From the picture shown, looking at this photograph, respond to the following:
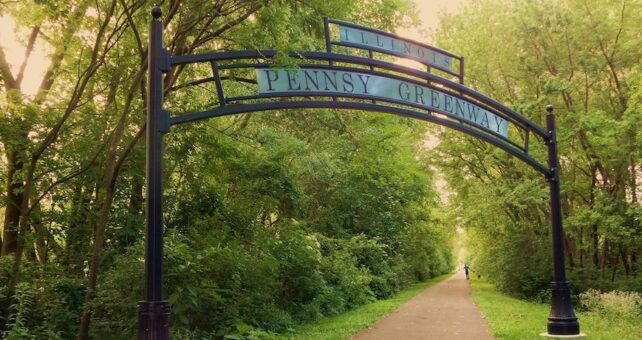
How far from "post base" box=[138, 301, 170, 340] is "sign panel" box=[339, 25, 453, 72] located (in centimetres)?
459

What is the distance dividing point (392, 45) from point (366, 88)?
0.92 metres

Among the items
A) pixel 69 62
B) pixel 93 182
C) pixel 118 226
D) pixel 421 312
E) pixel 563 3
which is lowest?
pixel 421 312

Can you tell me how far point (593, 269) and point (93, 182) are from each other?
18.8m

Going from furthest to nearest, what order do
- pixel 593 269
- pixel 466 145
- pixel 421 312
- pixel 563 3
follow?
pixel 466 145, pixel 593 269, pixel 563 3, pixel 421 312

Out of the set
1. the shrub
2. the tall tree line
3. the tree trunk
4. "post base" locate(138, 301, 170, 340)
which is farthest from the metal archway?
the tall tree line

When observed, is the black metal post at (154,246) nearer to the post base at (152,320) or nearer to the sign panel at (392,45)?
the post base at (152,320)

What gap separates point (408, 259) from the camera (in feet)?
116

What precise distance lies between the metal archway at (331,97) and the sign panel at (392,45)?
1 cm

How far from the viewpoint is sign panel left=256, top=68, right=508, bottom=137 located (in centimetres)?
765

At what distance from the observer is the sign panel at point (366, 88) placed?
7.65 meters

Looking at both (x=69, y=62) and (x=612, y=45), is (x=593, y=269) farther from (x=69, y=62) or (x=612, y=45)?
(x=69, y=62)

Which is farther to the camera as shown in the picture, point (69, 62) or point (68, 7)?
point (69, 62)

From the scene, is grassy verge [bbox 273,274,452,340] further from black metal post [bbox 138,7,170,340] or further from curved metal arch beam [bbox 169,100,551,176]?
black metal post [bbox 138,7,170,340]

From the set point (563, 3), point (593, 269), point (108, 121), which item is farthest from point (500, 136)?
point (593, 269)
